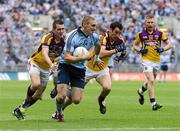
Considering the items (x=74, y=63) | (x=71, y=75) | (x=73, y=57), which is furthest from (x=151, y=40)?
(x=73, y=57)

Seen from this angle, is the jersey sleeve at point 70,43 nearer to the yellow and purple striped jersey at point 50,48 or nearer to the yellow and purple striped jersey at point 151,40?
the yellow and purple striped jersey at point 50,48

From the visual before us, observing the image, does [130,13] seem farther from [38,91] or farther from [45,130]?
[45,130]

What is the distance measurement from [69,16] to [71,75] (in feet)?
115

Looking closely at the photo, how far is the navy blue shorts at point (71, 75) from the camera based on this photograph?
15.9m

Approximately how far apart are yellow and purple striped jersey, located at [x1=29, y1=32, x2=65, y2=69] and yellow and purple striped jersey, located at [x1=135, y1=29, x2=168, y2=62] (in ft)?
16.1

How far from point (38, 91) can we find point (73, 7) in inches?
1386

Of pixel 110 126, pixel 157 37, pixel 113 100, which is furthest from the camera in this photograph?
pixel 113 100

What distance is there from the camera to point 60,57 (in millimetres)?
16453

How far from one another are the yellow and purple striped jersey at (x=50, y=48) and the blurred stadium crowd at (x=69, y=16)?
2614 centimetres

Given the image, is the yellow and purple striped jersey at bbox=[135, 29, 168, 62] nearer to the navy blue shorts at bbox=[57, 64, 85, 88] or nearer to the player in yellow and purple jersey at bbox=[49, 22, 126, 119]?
the player in yellow and purple jersey at bbox=[49, 22, 126, 119]

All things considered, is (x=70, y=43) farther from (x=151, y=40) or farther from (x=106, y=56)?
(x=151, y=40)

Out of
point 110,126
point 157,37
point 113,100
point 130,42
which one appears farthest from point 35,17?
point 110,126

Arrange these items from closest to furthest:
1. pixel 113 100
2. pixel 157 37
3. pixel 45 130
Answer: pixel 45 130, pixel 157 37, pixel 113 100

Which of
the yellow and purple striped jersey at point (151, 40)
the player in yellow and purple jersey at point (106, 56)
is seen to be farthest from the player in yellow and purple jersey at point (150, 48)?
the player in yellow and purple jersey at point (106, 56)
